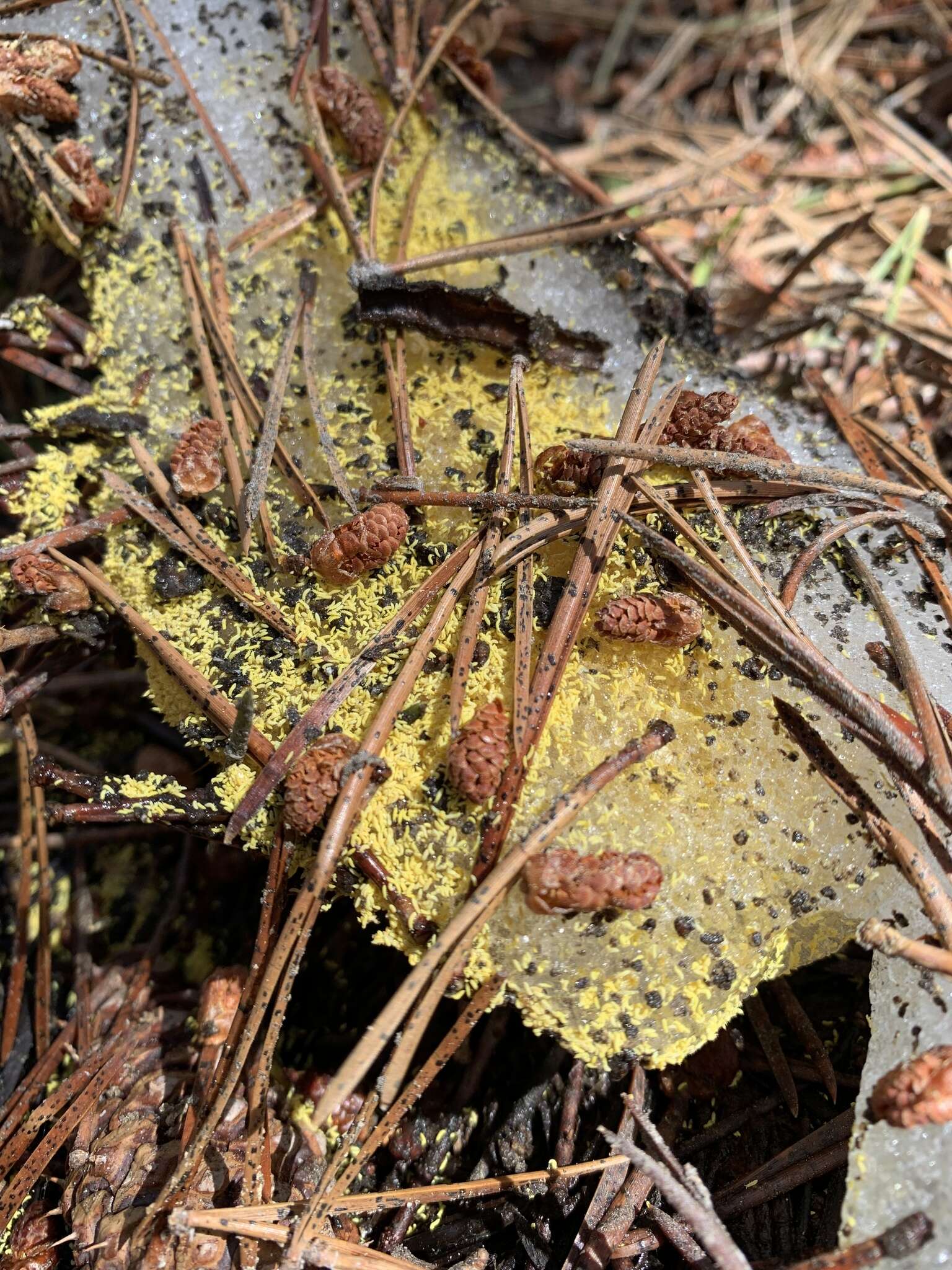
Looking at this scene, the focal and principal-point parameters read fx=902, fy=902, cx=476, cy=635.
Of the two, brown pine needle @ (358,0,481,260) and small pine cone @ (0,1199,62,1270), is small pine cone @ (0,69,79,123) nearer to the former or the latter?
brown pine needle @ (358,0,481,260)

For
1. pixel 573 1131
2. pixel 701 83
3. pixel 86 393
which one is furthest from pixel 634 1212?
pixel 701 83

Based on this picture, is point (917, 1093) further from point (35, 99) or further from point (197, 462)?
point (35, 99)

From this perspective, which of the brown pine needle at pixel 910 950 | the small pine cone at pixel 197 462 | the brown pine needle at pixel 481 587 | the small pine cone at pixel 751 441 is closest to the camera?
the brown pine needle at pixel 910 950

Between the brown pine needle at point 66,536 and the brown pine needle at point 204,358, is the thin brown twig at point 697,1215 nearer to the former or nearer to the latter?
the brown pine needle at point 204,358

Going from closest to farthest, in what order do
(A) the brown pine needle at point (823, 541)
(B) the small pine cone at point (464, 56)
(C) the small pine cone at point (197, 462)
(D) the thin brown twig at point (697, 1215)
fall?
1. (D) the thin brown twig at point (697, 1215)
2. (A) the brown pine needle at point (823, 541)
3. (C) the small pine cone at point (197, 462)
4. (B) the small pine cone at point (464, 56)

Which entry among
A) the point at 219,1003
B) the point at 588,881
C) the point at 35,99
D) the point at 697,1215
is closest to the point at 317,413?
the point at 35,99

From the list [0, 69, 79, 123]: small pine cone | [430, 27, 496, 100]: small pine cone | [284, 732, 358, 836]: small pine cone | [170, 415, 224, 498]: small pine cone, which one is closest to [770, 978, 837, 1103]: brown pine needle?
[284, 732, 358, 836]: small pine cone

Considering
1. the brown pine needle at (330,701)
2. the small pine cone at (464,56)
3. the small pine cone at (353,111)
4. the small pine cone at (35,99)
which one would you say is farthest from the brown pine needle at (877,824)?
the small pine cone at (35,99)

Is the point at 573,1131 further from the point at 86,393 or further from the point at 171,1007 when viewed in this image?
the point at 86,393
